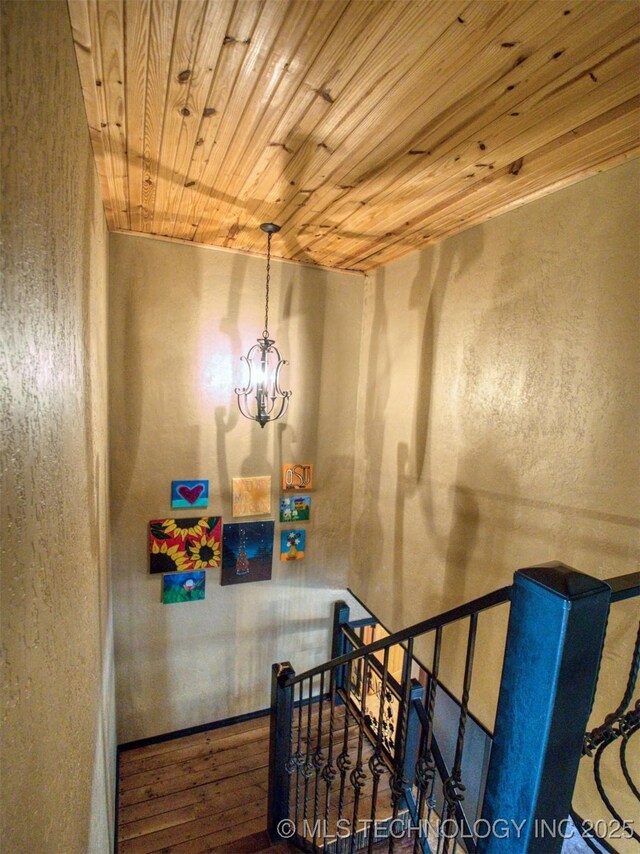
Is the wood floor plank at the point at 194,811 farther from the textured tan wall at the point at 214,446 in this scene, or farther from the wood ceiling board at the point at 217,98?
the wood ceiling board at the point at 217,98

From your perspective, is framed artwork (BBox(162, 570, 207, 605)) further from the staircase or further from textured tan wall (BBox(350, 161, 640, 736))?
textured tan wall (BBox(350, 161, 640, 736))

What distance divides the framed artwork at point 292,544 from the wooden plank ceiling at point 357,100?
2518 mm

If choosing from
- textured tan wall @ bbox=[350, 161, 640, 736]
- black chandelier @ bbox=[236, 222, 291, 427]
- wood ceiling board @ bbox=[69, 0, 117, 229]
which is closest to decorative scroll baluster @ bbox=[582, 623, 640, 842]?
textured tan wall @ bbox=[350, 161, 640, 736]

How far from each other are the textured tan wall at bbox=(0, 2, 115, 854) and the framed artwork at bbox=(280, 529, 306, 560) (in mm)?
2037

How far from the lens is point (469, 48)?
44.0 inches

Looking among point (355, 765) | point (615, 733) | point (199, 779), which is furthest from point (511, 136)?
point (199, 779)

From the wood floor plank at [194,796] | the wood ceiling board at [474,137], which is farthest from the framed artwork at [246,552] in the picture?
the wood ceiling board at [474,137]

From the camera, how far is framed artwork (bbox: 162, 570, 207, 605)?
3.00 meters

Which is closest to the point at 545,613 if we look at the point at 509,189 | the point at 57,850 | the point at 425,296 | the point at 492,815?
the point at 492,815

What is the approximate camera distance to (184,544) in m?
3.01

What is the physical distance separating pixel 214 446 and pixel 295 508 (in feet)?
2.97

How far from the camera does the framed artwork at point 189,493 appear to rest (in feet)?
9.67

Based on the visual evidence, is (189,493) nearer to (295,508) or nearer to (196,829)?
(295,508)

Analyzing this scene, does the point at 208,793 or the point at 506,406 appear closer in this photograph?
the point at 506,406
